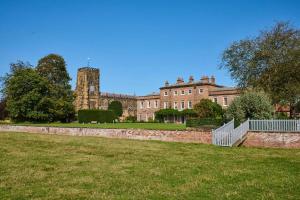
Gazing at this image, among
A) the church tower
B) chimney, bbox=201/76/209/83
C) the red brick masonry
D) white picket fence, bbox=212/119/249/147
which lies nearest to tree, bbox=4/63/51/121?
the church tower

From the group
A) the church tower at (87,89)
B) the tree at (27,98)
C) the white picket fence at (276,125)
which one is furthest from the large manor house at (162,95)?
the white picket fence at (276,125)

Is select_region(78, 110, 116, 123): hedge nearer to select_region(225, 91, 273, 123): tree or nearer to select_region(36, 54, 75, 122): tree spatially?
select_region(36, 54, 75, 122): tree

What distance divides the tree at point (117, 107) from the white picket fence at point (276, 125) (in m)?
54.1

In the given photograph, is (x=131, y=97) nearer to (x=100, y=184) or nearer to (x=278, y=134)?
Result: (x=278, y=134)

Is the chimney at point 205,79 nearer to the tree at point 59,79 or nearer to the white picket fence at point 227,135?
the tree at point 59,79

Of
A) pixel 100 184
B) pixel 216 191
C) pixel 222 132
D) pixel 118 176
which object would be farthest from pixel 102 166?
pixel 222 132

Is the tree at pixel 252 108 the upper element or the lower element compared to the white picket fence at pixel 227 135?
upper

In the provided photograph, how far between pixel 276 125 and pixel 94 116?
3614cm

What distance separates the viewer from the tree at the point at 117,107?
7234 centimetres

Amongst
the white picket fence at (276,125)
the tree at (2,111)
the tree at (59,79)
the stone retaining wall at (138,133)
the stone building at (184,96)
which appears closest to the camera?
the white picket fence at (276,125)

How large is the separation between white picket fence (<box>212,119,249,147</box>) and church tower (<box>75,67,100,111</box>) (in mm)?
48800

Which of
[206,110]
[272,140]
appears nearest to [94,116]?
[206,110]

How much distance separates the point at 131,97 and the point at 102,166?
69724 mm

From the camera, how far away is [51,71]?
53.8 m
